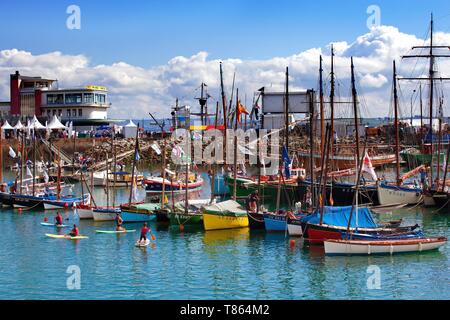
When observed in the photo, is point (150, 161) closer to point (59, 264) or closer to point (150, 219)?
point (150, 219)

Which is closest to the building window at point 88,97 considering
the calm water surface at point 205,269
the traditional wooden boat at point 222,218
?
the calm water surface at point 205,269

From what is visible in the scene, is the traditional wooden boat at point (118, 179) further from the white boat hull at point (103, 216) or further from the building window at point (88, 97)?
the building window at point (88, 97)

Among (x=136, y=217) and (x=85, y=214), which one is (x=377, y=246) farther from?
(x=85, y=214)

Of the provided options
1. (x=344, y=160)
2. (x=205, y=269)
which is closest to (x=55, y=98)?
(x=344, y=160)

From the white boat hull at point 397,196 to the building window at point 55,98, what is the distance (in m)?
90.0

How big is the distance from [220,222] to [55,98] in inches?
3812

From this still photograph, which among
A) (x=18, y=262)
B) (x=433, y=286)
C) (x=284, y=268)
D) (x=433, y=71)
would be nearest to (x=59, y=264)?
(x=18, y=262)

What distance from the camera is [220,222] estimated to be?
197 feet

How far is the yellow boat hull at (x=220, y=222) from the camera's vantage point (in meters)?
60.1

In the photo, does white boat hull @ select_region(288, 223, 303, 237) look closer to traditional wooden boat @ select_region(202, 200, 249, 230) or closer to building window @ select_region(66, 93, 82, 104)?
traditional wooden boat @ select_region(202, 200, 249, 230)

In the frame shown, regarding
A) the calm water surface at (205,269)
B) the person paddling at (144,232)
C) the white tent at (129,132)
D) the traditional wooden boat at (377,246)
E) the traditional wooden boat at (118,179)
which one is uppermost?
the white tent at (129,132)

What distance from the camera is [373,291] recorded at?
1635 inches

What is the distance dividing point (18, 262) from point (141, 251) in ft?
28.3
